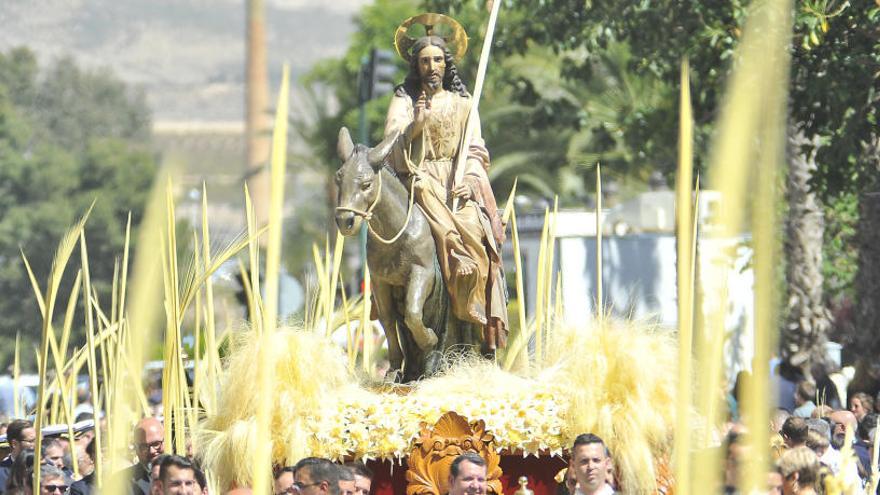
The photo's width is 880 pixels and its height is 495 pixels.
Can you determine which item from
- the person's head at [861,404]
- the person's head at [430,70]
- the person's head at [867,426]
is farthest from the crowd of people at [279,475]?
the person's head at [861,404]

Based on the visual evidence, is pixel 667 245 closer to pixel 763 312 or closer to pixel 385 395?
pixel 385 395

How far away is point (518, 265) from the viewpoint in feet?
35.9

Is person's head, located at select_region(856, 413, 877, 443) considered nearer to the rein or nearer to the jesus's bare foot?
the jesus's bare foot

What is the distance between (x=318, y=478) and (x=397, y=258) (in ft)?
12.2

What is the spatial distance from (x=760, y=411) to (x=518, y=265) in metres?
8.27

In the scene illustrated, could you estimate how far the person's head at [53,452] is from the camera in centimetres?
840

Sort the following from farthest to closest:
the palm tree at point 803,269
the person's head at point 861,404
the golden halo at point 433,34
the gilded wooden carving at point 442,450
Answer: the palm tree at point 803,269, the person's head at point 861,404, the golden halo at point 433,34, the gilded wooden carving at point 442,450

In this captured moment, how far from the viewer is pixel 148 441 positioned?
800 cm

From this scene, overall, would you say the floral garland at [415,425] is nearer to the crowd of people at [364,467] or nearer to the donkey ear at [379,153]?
the crowd of people at [364,467]

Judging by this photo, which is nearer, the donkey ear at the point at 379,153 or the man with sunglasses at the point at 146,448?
the man with sunglasses at the point at 146,448

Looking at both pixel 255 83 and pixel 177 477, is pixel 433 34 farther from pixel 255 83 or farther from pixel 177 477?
pixel 255 83

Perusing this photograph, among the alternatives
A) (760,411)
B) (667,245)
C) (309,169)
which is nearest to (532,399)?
(760,411)

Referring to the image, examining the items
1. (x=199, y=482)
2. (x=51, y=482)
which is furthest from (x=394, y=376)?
(x=199, y=482)

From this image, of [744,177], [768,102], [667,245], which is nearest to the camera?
[768,102]
